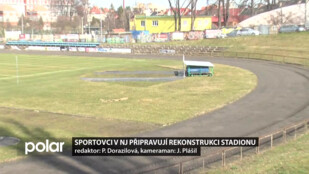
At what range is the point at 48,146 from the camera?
1850cm

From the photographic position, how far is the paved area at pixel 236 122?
50.7 ft

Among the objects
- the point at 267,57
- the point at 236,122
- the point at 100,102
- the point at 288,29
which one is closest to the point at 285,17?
the point at 288,29

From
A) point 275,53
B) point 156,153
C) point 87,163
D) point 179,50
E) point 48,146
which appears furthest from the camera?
point 179,50

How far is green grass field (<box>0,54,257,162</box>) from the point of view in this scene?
72.5 feet

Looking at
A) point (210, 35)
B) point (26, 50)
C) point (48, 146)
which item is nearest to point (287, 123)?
point (48, 146)

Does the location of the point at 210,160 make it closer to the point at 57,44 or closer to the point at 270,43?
the point at 270,43

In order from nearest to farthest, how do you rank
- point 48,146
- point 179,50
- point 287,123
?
point 48,146, point 287,123, point 179,50

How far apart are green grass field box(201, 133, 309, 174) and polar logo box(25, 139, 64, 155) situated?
8182mm

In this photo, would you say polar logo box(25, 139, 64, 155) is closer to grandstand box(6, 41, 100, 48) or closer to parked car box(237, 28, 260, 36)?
parked car box(237, 28, 260, 36)

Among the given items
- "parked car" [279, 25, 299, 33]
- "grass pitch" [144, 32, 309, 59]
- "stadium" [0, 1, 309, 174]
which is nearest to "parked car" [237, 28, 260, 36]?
"grass pitch" [144, 32, 309, 59]

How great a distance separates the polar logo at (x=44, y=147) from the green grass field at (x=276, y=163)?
26.8ft

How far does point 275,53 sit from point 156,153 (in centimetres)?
5022

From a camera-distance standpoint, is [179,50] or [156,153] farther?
[179,50]

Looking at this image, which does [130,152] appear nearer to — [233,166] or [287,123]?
[233,166]
